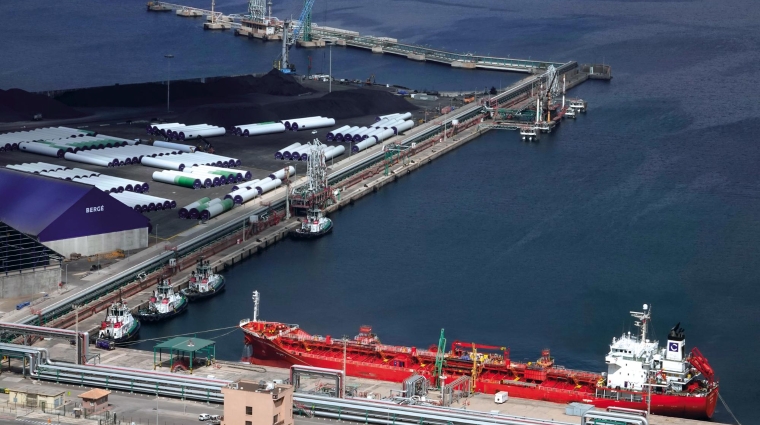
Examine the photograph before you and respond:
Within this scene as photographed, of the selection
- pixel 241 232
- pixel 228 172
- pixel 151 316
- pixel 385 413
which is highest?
pixel 228 172

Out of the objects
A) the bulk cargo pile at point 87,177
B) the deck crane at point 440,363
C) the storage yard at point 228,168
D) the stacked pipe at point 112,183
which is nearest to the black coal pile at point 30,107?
the storage yard at point 228,168

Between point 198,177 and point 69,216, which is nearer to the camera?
point 69,216

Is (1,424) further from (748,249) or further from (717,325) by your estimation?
(748,249)

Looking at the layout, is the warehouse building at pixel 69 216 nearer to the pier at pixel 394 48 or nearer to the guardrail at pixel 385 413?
the guardrail at pixel 385 413

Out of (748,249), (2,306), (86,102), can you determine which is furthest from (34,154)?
(748,249)

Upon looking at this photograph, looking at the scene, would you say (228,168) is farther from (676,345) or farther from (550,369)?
(676,345)

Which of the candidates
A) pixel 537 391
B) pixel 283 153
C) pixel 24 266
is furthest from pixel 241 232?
pixel 537 391

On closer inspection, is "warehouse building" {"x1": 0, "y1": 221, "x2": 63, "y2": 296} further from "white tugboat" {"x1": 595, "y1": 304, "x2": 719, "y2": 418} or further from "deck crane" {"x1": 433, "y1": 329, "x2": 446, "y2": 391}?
"white tugboat" {"x1": 595, "y1": 304, "x2": 719, "y2": 418}

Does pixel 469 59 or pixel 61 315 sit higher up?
pixel 469 59
